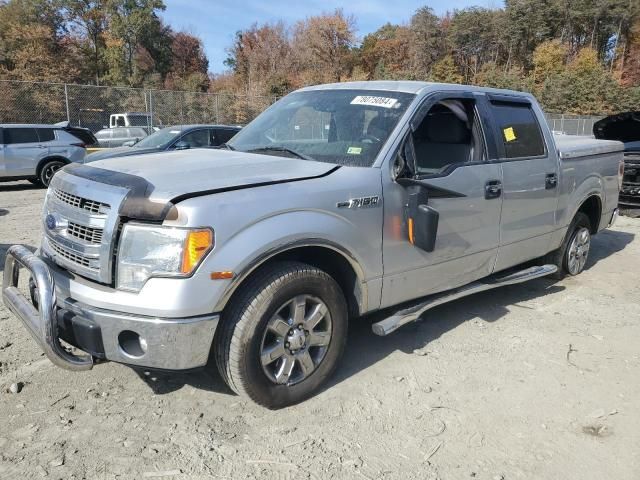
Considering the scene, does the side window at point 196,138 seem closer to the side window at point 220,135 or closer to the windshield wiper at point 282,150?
the side window at point 220,135

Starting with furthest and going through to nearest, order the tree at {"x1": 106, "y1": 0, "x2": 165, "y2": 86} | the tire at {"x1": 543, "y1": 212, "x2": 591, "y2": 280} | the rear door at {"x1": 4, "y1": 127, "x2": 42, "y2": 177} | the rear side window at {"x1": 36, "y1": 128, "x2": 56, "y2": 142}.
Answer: the tree at {"x1": 106, "y1": 0, "x2": 165, "y2": 86} < the rear side window at {"x1": 36, "y1": 128, "x2": 56, "y2": 142} < the rear door at {"x1": 4, "y1": 127, "x2": 42, "y2": 177} < the tire at {"x1": 543, "y1": 212, "x2": 591, "y2": 280}

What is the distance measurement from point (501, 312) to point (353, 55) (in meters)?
58.0

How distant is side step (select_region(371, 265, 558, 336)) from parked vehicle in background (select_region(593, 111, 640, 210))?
17.2 ft

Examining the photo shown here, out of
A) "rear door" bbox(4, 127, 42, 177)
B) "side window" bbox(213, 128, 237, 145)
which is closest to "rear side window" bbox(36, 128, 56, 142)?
"rear door" bbox(4, 127, 42, 177)

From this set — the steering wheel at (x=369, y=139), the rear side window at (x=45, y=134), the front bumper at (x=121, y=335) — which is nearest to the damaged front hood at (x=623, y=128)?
the steering wheel at (x=369, y=139)

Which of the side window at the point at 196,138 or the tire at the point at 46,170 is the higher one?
the side window at the point at 196,138

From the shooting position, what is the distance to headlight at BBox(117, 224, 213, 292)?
104 inches

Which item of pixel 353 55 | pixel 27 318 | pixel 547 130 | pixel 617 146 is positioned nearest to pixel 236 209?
pixel 27 318

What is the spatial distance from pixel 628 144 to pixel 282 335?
8.66 metres

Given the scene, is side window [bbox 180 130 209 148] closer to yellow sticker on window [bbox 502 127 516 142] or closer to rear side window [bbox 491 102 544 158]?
rear side window [bbox 491 102 544 158]

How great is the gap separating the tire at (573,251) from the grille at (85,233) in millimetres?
4506

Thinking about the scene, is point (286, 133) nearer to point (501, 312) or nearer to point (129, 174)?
point (129, 174)

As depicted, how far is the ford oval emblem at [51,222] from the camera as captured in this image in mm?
3200

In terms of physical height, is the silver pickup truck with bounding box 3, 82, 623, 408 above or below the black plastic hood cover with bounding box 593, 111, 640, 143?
below
